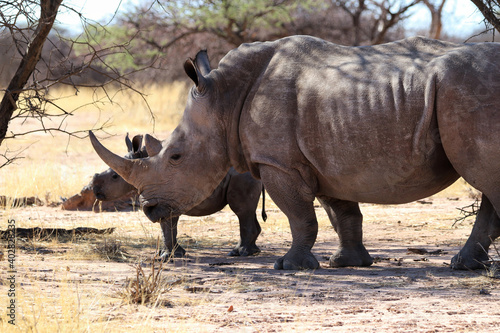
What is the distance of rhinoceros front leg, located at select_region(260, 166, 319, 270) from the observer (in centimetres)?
601

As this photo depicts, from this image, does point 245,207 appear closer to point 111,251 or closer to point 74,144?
point 111,251

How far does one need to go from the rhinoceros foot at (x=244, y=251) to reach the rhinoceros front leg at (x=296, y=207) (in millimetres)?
1265

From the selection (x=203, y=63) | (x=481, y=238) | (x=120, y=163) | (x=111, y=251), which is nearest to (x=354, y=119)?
(x=481, y=238)

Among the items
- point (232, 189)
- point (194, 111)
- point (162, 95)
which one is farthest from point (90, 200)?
point (162, 95)

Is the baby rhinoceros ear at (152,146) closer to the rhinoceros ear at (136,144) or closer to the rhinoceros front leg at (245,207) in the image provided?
the rhinoceros ear at (136,144)

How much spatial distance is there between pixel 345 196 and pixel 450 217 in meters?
4.24

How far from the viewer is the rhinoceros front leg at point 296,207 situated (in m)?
6.01

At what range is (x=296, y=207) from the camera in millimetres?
6066

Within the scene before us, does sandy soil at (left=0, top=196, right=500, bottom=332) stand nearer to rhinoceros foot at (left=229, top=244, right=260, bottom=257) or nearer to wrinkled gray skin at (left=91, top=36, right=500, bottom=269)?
rhinoceros foot at (left=229, top=244, right=260, bottom=257)

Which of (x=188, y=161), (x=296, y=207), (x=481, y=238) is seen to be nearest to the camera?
(x=481, y=238)

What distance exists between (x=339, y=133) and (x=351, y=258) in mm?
1299

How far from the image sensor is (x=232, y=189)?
7.39 meters

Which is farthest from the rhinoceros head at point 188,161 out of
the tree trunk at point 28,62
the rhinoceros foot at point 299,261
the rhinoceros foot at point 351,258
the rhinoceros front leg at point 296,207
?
the tree trunk at point 28,62

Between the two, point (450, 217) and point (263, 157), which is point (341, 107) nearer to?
point (263, 157)
